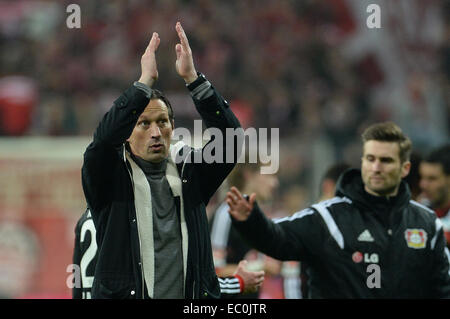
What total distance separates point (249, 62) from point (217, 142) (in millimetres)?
9737

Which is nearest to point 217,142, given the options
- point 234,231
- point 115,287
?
point 115,287

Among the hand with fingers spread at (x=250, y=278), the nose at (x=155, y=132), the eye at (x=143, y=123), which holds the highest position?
the eye at (x=143, y=123)

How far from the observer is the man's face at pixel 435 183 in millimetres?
6348

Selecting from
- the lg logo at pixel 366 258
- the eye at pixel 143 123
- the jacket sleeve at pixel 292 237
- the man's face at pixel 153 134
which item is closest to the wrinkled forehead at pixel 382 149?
the jacket sleeve at pixel 292 237

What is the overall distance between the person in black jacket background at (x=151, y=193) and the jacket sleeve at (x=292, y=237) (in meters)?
0.90

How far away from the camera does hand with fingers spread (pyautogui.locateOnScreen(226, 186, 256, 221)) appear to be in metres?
4.62

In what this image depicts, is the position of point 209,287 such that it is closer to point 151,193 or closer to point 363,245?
point 151,193

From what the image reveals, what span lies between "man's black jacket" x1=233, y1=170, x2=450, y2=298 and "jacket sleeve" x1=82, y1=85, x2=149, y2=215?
1219 millimetres

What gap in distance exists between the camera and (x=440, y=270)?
4898 millimetres

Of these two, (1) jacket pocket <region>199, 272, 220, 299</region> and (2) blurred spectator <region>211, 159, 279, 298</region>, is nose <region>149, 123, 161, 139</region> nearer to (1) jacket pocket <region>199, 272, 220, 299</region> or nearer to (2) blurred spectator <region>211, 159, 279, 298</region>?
(1) jacket pocket <region>199, 272, 220, 299</region>

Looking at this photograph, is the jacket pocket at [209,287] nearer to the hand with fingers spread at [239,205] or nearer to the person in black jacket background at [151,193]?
the person in black jacket background at [151,193]

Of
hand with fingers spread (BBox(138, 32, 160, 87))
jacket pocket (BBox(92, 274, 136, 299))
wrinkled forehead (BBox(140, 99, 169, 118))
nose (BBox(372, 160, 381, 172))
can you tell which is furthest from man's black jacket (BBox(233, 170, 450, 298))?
hand with fingers spread (BBox(138, 32, 160, 87))

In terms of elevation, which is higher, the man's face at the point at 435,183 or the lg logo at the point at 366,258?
the man's face at the point at 435,183

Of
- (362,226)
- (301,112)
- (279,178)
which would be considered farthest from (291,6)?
(362,226)
